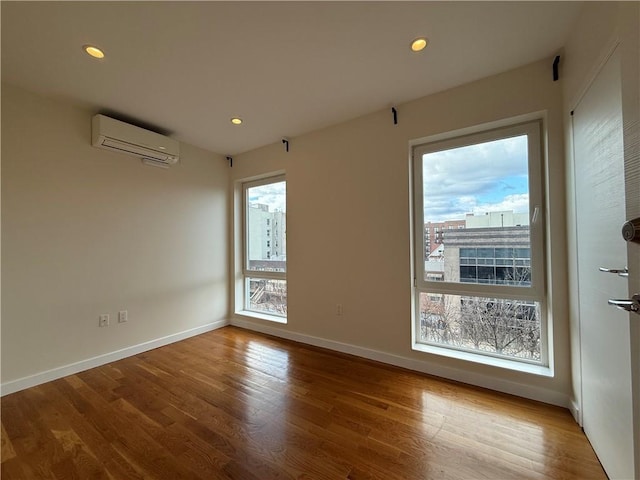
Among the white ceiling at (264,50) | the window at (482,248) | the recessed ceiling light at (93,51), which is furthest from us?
the window at (482,248)

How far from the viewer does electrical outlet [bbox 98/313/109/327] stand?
2.67 meters

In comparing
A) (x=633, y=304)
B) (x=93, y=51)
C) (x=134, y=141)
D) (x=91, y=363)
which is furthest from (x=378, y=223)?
(x=91, y=363)

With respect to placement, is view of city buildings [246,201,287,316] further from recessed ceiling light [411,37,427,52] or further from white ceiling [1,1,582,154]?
recessed ceiling light [411,37,427,52]

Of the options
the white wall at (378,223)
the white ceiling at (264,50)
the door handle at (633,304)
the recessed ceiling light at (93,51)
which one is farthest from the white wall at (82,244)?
the door handle at (633,304)

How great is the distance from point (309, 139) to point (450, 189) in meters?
1.73

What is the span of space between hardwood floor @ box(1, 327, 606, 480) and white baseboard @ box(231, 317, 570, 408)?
0.09 meters

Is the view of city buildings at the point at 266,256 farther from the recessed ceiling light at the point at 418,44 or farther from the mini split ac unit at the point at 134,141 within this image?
the recessed ceiling light at the point at 418,44

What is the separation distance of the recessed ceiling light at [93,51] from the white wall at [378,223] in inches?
75.5

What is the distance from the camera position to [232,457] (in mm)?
1473

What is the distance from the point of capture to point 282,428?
66.6 inches

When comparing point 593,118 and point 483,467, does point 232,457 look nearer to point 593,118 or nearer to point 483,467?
point 483,467

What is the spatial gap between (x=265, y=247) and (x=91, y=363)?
2.24 metres

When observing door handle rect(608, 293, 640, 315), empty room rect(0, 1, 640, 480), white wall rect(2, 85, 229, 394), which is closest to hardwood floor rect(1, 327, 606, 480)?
empty room rect(0, 1, 640, 480)

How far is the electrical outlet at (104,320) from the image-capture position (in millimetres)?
2668
